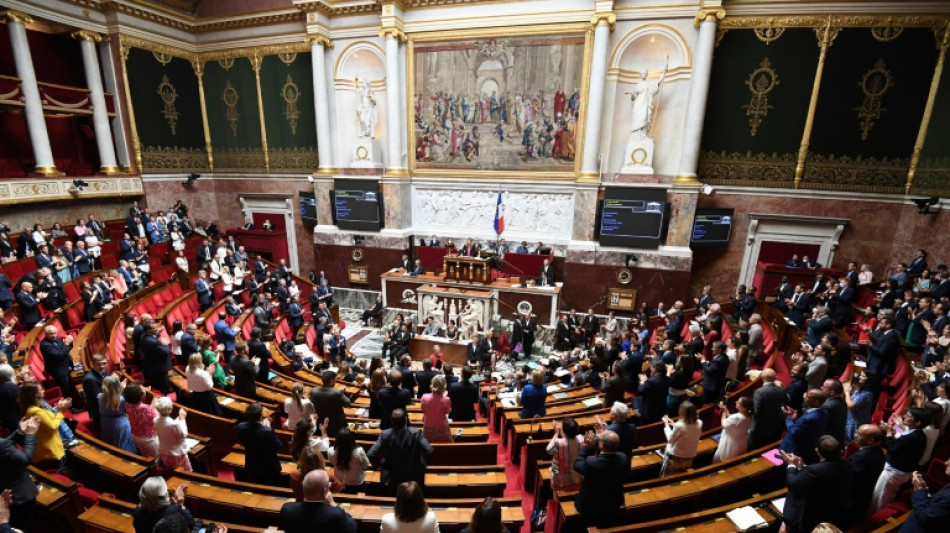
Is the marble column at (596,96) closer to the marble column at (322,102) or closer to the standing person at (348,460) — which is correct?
the marble column at (322,102)

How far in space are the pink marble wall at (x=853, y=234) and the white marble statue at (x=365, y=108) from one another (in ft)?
39.6

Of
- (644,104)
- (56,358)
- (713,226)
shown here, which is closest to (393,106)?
(644,104)

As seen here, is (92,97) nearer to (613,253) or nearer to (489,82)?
(489,82)

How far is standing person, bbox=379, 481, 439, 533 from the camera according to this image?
277 cm

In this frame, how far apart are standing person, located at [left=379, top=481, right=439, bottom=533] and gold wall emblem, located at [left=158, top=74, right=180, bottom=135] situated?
777 inches

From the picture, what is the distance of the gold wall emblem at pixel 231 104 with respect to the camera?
17.8 meters

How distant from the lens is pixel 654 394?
5863 millimetres

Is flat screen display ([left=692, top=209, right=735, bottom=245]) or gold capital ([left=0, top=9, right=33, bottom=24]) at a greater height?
gold capital ([left=0, top=9, right=33, bottom=24])

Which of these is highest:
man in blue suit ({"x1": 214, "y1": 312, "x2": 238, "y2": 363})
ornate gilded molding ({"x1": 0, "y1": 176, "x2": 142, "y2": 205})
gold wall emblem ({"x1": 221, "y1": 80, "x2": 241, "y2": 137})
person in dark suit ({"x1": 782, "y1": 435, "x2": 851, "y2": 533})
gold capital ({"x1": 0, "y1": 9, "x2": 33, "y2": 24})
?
gold capital ({"x1": 0, "y1": 9, "x2": 33, "y2": 24})

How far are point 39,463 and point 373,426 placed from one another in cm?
341

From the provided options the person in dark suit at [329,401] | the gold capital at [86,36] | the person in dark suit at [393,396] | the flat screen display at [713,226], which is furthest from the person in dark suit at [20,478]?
the gold capital at [86,36]

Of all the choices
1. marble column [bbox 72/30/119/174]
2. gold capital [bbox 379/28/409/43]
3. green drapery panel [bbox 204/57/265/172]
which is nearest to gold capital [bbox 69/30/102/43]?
marble column [bbox 72/30/119/174]

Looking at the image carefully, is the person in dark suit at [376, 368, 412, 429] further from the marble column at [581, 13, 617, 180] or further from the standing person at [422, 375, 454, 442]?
the marble column at [581, 13, 617, 180]

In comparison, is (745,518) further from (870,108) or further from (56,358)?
Result: (870,108)
